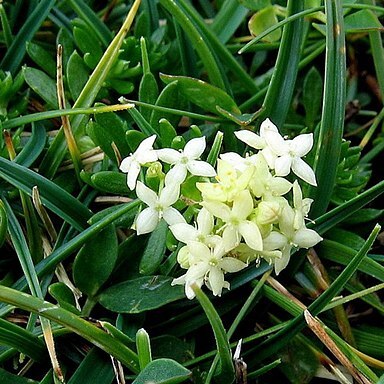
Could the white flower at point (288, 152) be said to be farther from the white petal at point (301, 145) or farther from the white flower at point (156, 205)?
the white flower at point (156, 205)

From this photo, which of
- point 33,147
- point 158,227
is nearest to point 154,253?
point 158,227

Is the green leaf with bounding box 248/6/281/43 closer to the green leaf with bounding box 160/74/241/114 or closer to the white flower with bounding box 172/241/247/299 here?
the green leaf with bounding box 160/74/241/114

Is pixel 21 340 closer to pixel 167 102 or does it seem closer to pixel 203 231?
pixel 203 231

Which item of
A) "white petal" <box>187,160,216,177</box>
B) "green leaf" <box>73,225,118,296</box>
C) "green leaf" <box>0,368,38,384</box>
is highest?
"white petal" <box>187,160,216,177</box>

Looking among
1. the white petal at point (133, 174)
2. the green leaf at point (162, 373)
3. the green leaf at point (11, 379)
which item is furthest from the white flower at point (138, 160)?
the green leaf at point (11, 379)

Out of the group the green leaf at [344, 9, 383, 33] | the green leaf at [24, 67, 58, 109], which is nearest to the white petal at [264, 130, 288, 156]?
the green leaf at [344, 9, 383, 33]

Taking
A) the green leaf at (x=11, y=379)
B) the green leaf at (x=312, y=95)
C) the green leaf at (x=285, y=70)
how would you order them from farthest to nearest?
1. the green leaf at (x=312, y=95)
2. the green leaf at (x=285, y=70)
3. the green leaf at (x=11, y=379)
